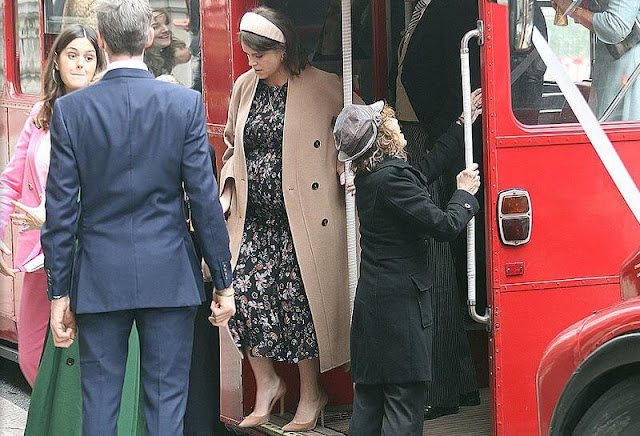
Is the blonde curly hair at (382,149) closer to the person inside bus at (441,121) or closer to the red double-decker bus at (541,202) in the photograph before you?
the red double-decker bus at (541,202)

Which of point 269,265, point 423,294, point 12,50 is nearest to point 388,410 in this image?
point 423,294

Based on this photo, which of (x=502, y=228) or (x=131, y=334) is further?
(x=131, y=334)

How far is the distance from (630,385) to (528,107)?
1.46 meters

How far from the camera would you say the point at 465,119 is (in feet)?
16.0

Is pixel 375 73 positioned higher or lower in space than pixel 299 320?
higher

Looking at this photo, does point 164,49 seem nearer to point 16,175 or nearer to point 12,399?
point 16,175

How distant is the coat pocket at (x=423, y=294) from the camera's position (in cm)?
491

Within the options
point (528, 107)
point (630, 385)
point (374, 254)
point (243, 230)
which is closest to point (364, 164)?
point (374, 254)

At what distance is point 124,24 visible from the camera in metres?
4.49

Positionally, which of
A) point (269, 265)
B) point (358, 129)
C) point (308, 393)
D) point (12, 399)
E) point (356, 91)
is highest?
point (356, 91)

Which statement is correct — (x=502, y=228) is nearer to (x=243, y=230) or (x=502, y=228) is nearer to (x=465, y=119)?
(x=465, y=119)

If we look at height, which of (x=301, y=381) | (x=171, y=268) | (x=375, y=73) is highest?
(x=375, y=73)

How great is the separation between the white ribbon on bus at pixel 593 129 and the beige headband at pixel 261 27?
122 centimetres

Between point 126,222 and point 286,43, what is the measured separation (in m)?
1.45
